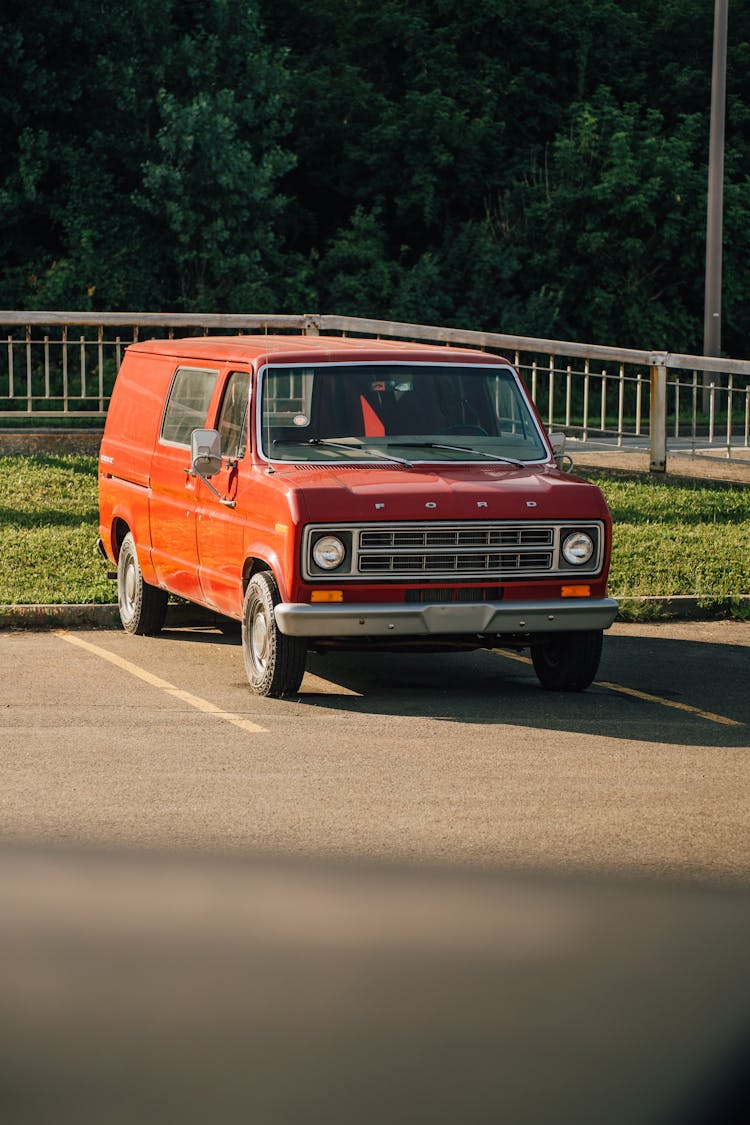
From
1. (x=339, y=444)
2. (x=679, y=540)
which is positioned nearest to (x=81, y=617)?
(x=339, y=444)

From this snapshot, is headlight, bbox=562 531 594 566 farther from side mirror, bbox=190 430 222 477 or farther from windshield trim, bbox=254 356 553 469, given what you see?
side mirror, bbox=190 430 222 477

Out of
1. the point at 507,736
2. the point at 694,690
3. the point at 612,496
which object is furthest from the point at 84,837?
the point at 612,496

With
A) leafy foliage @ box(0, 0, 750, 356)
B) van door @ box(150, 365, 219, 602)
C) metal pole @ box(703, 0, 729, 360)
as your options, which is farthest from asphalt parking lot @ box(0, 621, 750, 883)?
leafy foliage @ box(0, 0, 750, 356)

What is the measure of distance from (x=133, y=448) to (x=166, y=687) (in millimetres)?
2476

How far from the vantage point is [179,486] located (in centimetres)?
1118

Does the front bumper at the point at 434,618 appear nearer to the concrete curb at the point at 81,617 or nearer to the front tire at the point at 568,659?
the front tire at the point at 568,659

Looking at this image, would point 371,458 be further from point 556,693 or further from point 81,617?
point 81,617

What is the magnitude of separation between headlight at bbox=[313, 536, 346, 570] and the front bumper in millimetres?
213

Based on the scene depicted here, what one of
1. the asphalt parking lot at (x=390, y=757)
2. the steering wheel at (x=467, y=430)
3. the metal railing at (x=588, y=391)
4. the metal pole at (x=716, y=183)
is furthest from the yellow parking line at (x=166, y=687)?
the metal pole at (x=716, y=183)

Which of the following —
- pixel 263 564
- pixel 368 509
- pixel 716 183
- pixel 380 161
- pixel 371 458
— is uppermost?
pixel 380 161

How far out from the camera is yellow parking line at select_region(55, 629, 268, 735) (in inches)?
362

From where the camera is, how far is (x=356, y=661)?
11414mm

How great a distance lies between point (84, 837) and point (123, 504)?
18.9 feet

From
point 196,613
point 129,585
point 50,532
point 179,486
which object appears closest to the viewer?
point 179,486
